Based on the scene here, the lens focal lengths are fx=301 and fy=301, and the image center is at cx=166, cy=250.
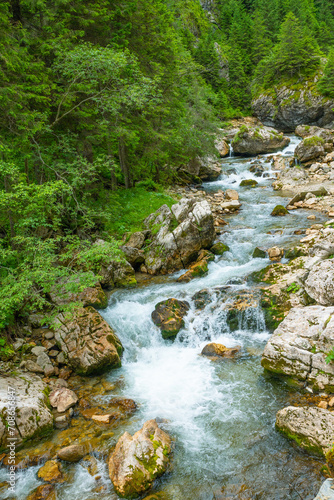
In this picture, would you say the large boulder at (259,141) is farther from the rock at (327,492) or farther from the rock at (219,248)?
the rock at (327,492)

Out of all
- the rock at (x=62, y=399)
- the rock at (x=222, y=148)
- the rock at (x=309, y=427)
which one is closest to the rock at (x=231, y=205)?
the rock at (x=309, y=427)

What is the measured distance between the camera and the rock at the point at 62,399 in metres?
6.59

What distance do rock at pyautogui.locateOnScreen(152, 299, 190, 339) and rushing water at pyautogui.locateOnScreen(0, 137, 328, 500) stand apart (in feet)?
Answer: 0.71

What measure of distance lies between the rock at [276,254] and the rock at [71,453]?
29.7ft

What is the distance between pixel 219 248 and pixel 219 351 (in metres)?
5.76

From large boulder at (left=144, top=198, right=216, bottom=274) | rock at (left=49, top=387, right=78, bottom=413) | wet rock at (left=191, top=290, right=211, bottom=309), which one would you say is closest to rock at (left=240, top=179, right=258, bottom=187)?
large boulder at (left=144, top=198, right=216, bottom=274)

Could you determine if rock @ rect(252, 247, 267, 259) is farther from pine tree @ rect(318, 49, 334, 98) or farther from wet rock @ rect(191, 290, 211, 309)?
pine tree @ rect(318, 49, 334, 98)

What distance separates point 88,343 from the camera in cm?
805

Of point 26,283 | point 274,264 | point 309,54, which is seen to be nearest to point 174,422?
point 26,283

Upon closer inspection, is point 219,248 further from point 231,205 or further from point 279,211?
point 231,205

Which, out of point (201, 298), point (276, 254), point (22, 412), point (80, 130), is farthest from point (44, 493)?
point (80, 130)

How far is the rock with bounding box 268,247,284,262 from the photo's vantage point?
11.7 meters

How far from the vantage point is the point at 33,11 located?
33.7 feet

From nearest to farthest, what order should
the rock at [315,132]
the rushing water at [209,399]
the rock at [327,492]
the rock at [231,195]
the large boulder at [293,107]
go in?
1. the rock at [327,492]
2. the rushing water at [209,399]
3. the rock at [231,195]
4. the rock at [315,132]
5. the large boulder at [293,107]
